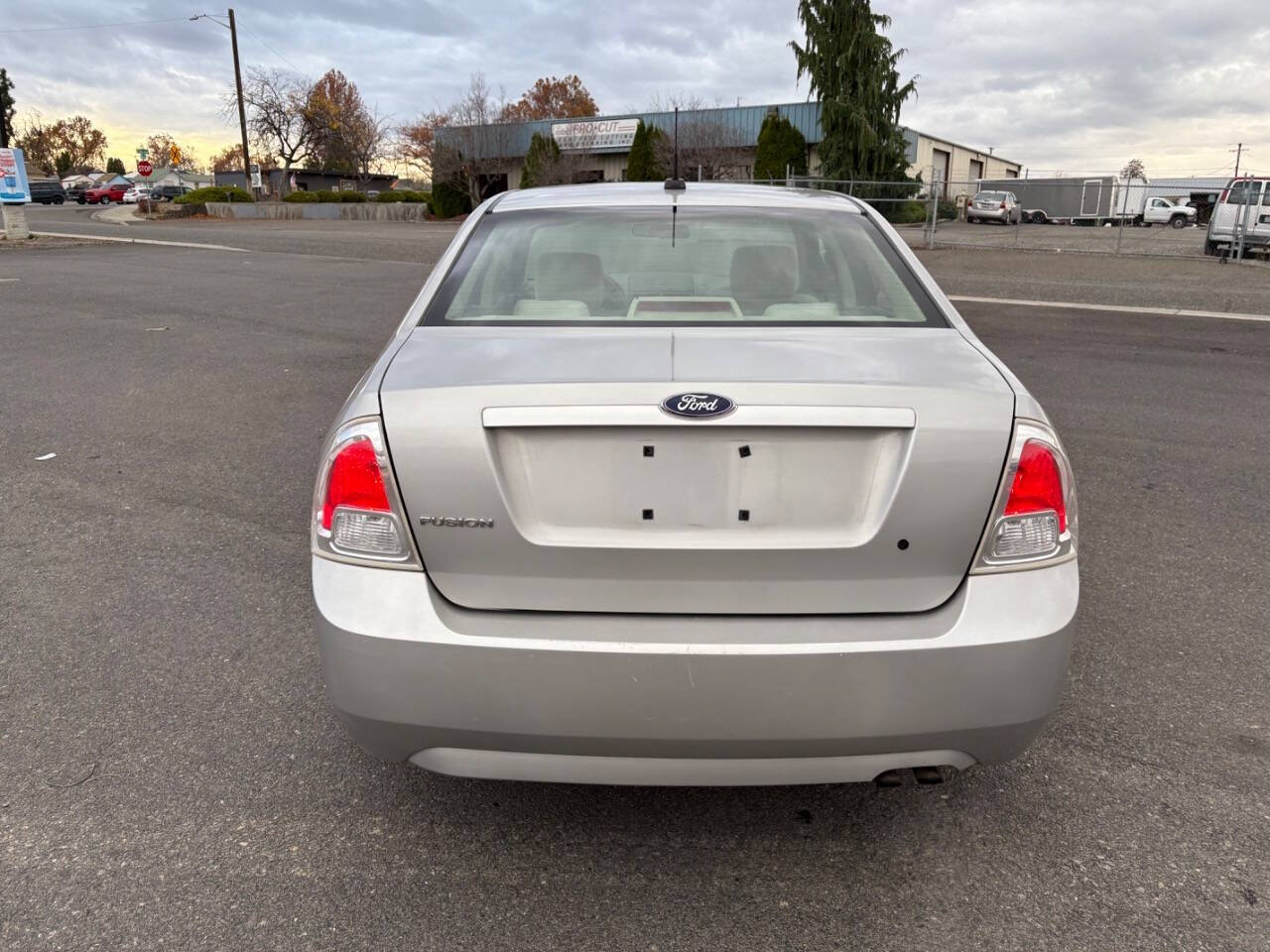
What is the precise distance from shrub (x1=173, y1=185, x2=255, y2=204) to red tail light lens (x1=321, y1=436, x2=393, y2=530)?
2041 inches

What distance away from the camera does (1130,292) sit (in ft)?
47.5

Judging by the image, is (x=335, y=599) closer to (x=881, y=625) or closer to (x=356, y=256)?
(x=881, y=625)

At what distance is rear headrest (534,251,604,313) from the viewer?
301cm

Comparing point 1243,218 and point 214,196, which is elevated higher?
point 214,196

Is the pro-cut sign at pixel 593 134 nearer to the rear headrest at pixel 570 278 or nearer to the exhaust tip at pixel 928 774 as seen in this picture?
the rear headrest at pixel 570 278

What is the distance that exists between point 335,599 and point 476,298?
1129 mm

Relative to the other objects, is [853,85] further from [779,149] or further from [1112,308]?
[1112,308]

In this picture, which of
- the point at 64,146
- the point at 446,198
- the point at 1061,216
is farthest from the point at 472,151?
the point at 64,146

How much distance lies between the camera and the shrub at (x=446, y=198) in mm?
49625

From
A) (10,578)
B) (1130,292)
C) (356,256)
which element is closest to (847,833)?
(10,578)

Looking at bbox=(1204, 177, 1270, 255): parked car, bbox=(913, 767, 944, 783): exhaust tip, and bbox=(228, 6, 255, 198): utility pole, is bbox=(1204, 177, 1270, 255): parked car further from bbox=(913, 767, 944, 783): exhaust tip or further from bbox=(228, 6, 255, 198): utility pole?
bbox=(228, 6, 255, 198): utility pole

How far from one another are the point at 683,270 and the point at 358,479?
1.42 meters

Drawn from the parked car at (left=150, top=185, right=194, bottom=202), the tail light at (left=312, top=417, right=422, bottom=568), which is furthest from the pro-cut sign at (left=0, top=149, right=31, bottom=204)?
the parked car at (left=150, top=185, right=194, bottom=202)

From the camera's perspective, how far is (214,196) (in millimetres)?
49188
